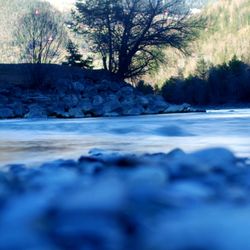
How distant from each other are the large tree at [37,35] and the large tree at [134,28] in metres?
1.06

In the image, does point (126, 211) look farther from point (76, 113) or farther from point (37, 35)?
point (37, 35)

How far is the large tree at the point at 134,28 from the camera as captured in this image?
1767 cm

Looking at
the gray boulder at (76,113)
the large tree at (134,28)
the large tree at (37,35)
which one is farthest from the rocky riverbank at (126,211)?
the large tree at (37,35)

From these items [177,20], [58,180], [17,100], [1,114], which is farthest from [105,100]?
[58,180]

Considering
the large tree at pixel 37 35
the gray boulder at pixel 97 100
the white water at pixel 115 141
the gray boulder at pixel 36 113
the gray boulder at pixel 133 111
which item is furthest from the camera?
the large tree at pixel 37 35

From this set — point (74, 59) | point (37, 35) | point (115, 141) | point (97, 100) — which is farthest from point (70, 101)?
point (115, 141)

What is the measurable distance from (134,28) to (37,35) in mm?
3948

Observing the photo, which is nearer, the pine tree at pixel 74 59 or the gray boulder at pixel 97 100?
the gray boulder at pixel 97 100

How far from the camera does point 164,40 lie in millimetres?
17500

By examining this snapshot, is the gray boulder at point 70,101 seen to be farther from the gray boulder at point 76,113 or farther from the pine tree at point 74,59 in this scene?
the pine tree at point 74,59

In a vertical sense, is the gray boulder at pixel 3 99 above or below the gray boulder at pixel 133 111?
above

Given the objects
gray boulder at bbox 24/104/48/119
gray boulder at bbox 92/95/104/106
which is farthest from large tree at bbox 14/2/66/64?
gray boulder at bbox 24/104/48/119

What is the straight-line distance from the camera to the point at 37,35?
17.8 m

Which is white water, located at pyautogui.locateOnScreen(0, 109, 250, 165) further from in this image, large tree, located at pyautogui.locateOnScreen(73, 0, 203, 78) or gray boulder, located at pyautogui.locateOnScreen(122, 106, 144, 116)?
large tree, located at pyautogui.locateOnScreen(73, 0, 203, 78)
